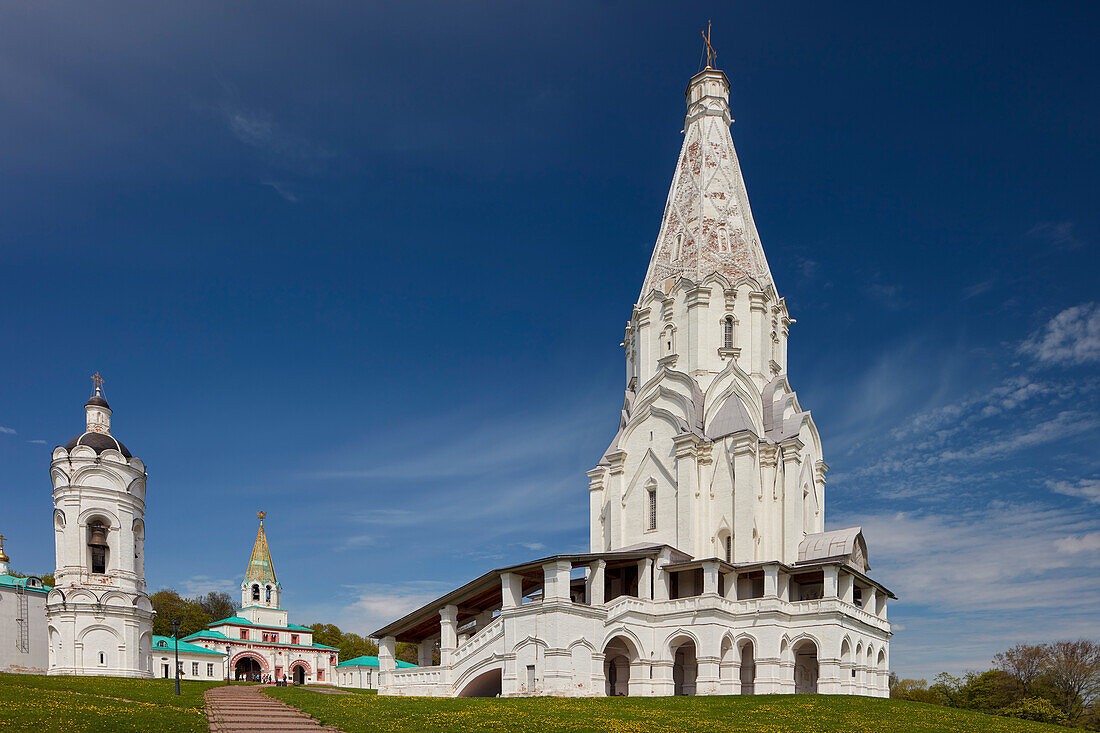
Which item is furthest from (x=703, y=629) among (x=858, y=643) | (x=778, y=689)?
(x=858, y=643)

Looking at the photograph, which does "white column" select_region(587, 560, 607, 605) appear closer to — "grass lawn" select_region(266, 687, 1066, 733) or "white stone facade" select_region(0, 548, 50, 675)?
"grass lawn" select_region(266, 687, 1066, 733)

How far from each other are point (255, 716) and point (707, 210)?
29960 millimetres

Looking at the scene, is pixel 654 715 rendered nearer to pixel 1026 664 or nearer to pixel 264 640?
pixel 1026 664

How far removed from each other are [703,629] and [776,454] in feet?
30.2

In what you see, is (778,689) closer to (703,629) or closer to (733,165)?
(703,629)

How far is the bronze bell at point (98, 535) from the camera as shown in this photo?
138 ft

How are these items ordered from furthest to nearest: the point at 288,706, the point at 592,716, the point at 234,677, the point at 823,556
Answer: the point at 234,677, the point at 823,556, the point at 288,706, the point at 592,716

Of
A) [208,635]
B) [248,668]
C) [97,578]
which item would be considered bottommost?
[248,668]

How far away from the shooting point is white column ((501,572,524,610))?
28984mm

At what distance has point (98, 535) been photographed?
139 ft

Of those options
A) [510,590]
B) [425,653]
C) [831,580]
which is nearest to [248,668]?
[425,653]

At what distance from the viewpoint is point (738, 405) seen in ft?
120

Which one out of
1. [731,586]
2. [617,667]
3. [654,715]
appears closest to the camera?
[654,715]

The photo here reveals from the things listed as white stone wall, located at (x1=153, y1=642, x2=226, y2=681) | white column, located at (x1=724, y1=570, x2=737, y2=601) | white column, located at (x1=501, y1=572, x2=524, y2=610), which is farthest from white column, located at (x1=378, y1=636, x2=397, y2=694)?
white stone wall, located at (x1=153, y1=642, x2=226, y2=681)
